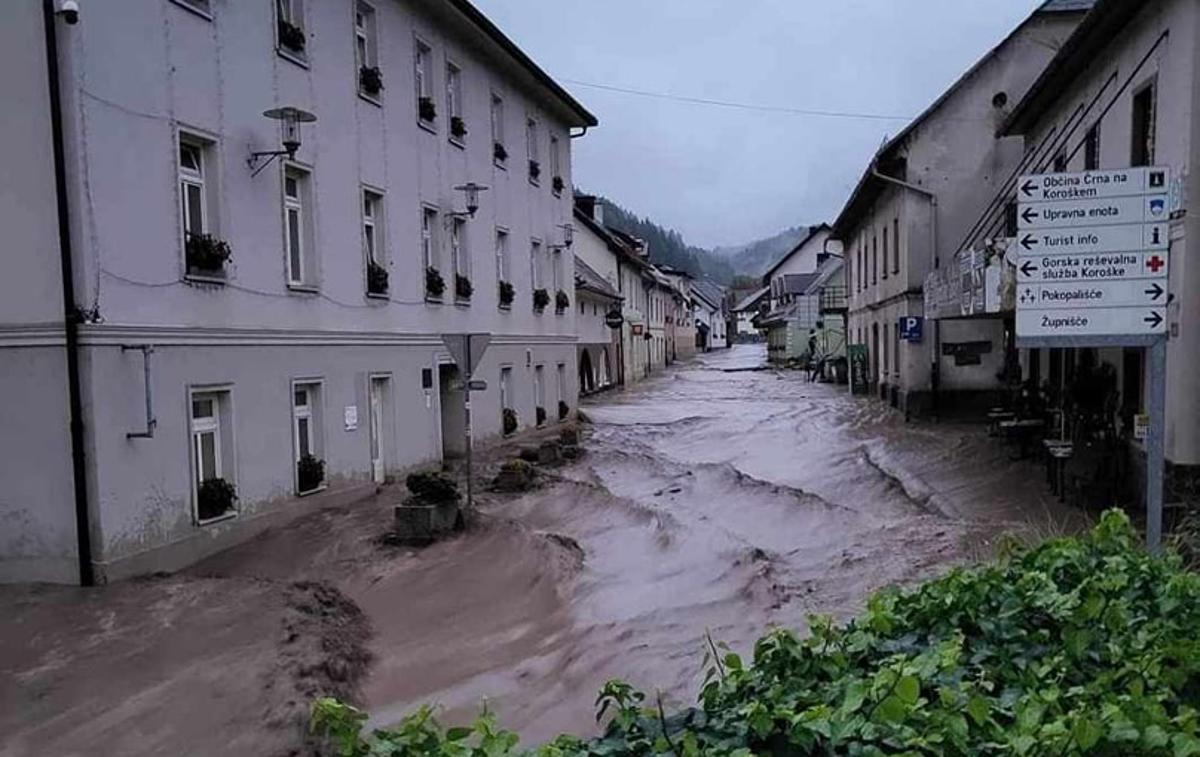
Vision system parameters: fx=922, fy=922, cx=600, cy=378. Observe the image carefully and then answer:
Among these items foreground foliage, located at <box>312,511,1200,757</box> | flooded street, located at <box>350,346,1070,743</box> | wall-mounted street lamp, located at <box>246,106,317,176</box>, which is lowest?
flooded street, located at <box>350,346,1070,743</box>

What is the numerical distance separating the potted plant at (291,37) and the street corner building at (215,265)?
0.10ft

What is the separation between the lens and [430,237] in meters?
17.9

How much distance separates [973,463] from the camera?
1639 centimetres

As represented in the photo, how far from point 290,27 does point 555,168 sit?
1351cm

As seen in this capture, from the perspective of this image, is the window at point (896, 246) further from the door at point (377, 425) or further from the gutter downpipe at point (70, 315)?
the gutter downpipe at point (70, 315)

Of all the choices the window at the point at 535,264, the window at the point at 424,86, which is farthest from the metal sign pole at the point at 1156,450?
the window at the point at 535,264

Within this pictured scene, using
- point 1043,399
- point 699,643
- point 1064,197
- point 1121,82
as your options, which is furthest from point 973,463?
point 1064,197

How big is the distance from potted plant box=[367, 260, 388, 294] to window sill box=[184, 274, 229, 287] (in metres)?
3.81

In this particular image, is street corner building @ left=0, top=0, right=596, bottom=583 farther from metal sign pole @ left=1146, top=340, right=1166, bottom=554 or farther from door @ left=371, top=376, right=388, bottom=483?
metal sign pole @ left=1146, top=340, right=1166, bottom=554

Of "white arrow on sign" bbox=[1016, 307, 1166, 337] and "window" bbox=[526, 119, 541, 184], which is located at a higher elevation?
"window" bbox=[526, 119, 541, 184]

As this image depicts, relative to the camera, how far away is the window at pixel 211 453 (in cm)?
1075

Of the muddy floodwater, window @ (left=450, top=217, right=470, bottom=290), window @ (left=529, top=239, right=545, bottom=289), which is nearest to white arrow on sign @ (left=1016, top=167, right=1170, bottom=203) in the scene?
the muddy floodwater

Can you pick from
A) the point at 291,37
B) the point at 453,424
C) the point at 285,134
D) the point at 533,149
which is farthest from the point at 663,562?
the point at 533,149

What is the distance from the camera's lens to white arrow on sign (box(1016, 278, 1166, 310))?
502cm
